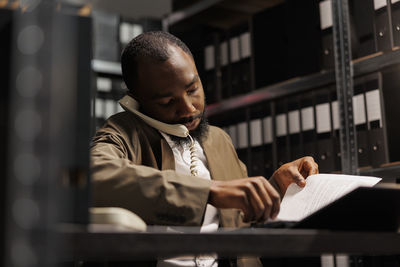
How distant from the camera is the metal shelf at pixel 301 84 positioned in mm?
→ 2057

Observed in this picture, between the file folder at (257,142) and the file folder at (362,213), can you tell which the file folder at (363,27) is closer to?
the file folder at (257,142)

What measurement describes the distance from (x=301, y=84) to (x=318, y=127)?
212mm

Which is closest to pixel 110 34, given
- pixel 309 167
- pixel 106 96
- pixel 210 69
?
pixel 106 96

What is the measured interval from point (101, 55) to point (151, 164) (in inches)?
63.1

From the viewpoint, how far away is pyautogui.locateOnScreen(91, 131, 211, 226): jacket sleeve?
0.90 metres

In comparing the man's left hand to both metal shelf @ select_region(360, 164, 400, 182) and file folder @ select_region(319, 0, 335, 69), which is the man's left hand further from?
file folder @ select_region(319, 0, 335, 69)

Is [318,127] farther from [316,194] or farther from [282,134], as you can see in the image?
[316,194]

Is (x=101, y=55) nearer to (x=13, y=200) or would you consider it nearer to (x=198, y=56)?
(x=198, y=56)

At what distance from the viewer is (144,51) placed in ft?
4.85

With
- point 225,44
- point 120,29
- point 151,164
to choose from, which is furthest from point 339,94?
point 120,29

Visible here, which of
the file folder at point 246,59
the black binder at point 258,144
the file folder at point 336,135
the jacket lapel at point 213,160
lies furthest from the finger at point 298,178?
the file folder at point 246,59

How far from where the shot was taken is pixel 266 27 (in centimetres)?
253

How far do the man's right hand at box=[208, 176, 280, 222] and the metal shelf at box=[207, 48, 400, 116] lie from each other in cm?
134

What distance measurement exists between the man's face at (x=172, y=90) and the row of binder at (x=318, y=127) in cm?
Result: 87
